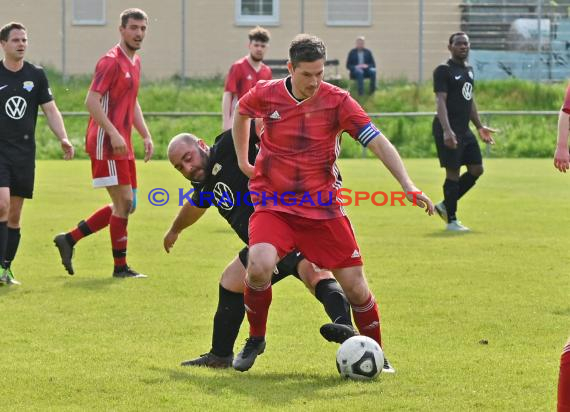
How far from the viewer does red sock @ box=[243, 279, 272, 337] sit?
6875mm

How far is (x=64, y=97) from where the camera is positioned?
103 feet

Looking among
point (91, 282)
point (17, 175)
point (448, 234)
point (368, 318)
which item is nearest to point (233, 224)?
point (368, 318)

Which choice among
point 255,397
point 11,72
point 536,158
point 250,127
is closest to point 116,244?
point 11,72

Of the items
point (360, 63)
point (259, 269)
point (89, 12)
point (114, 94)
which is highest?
point (89, 12)

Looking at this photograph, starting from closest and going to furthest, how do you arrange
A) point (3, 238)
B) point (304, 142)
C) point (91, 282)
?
point (304, 142) → point (3, 238) → point (91, 282)

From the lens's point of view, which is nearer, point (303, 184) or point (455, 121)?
point (303, 184)

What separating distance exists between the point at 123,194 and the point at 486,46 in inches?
954

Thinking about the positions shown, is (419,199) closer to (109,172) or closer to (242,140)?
(242,140)

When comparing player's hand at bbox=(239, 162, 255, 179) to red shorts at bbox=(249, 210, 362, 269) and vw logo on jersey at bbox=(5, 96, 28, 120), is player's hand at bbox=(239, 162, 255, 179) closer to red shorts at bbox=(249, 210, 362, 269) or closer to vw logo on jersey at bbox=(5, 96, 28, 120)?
red shorts at bbox=(249, 210, 362, 269)

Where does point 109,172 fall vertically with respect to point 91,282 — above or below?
above

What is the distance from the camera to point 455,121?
599 inches

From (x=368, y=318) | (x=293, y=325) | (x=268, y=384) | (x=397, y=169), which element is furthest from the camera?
(x=293, y=325)

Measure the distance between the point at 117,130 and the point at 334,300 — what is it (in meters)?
4.68

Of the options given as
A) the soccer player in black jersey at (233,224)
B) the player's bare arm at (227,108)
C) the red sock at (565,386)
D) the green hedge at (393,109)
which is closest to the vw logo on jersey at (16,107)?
the soccer player in black jersey at (233,224)
